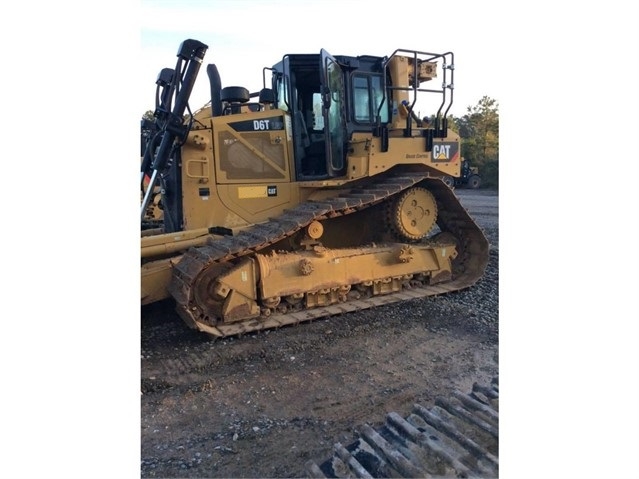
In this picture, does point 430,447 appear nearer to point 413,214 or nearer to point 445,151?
point 413,214

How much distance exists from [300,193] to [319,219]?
510 mm

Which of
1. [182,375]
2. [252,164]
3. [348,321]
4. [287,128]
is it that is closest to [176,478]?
[182,375]

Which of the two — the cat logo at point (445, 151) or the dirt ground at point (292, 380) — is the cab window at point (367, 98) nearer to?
the cat logo at point (445, 151)

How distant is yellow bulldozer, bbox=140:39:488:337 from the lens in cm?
407

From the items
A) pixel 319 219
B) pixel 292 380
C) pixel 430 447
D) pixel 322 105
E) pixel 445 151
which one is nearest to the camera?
pixel 430 447

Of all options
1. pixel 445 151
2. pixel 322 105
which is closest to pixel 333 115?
pixel 322 105

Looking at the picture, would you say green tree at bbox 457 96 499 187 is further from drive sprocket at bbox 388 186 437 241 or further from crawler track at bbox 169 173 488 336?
drive sprocket at bbox 388 186 437 241

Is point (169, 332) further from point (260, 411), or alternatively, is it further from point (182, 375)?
point (260, 411)

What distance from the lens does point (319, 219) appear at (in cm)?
455

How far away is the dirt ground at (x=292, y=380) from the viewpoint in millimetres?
2449

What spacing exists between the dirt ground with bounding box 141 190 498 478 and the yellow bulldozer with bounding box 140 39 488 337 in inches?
9.8

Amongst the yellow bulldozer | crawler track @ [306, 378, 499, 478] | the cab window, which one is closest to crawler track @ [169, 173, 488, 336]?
the yellow bulldozer

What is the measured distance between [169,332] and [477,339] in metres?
2.45

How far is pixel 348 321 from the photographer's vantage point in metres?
4.34
